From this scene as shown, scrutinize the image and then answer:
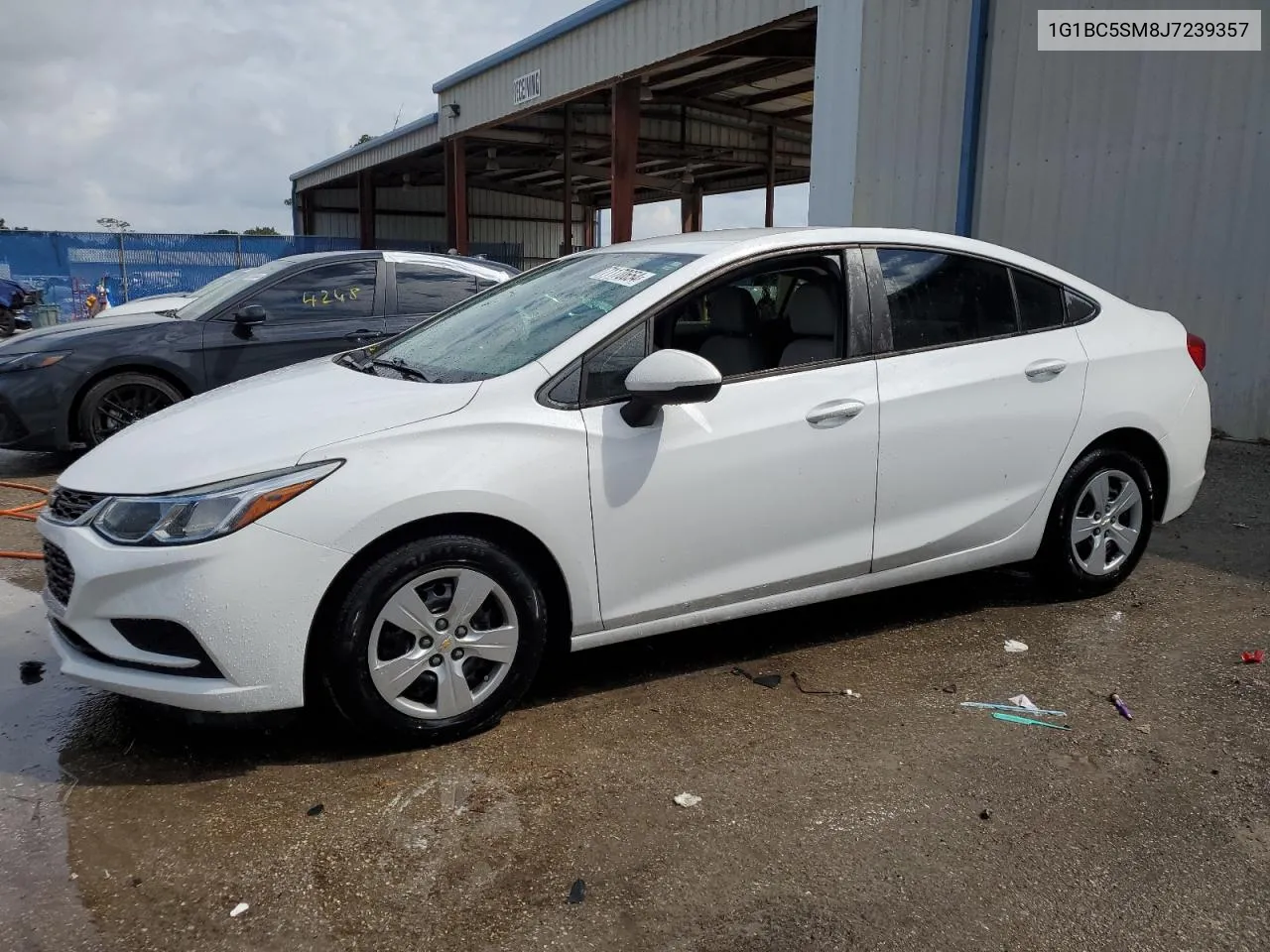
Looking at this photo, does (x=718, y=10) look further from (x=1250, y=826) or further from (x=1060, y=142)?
(x=1250, y=826)

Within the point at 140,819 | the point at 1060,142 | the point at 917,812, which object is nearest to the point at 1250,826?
the point at 917,812

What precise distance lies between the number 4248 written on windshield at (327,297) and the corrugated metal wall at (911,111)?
16.9 feet

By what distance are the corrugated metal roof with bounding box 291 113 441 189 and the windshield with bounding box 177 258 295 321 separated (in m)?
16.3

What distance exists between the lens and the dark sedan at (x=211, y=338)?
270 inches

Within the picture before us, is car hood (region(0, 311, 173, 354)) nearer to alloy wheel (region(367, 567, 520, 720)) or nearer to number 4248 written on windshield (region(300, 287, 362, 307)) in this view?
number 4248 written on windshield (region(300, 287, 362, 307))

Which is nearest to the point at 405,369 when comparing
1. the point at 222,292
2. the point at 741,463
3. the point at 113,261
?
the point at 741,463

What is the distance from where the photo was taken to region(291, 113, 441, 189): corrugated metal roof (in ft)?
79.6

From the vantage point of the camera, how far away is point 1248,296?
7.90m

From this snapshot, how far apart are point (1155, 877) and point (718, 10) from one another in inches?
464

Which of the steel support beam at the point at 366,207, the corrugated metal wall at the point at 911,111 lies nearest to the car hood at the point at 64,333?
the corrugated metal wall at the point at 911,111

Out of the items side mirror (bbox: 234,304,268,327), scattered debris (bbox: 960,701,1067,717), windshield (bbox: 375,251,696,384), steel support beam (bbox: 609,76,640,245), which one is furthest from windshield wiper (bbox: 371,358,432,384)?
steel support beam (bbox: 609,76,640,245)

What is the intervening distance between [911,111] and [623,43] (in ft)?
20.3

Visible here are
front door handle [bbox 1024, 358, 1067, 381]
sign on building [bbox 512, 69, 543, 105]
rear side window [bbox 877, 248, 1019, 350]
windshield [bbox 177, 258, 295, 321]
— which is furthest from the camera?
sign on building [bbox 512, 69, 543, 105]

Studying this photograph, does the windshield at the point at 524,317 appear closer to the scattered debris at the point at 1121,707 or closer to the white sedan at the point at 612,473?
the white sedan at the point at 612,473
